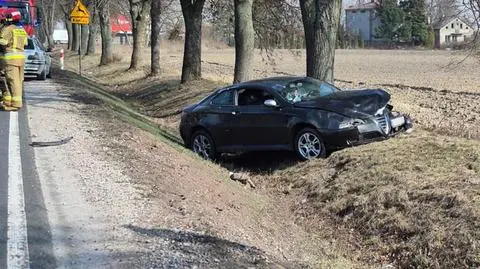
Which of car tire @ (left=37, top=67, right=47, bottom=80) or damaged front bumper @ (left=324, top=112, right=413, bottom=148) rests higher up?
car tire @ (left=37, top=67, right=47, bottom=80)

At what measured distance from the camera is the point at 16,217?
6301 millimetres

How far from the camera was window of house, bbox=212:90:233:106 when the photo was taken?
1310 centimetres

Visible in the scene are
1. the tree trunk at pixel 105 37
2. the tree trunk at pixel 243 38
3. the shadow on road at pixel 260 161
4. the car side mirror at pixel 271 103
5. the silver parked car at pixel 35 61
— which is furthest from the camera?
the tree trunk at pixel 105 37

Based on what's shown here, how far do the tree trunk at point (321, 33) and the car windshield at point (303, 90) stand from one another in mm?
1646

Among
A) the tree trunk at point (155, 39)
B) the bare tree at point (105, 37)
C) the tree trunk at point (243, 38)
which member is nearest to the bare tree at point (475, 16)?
the tree trunk at point (243, 38)

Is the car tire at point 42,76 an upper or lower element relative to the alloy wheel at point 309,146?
upper

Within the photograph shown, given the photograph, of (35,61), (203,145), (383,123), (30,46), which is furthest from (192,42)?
(383,123)

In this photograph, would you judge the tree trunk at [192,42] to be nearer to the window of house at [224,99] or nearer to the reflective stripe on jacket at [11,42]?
the window of house at [224,99]

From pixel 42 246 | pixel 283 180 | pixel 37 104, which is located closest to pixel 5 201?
pixel 42 246

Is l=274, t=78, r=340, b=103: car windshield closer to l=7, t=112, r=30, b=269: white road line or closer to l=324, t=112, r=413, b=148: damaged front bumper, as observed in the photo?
l=324, t=112, r=413, b=148: damaged front bumper

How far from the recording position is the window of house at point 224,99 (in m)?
13.1

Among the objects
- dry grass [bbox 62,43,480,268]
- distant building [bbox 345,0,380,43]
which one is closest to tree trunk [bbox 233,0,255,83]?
dry grass [bbox 62,43,480,268]

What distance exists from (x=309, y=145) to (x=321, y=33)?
354 centimetres

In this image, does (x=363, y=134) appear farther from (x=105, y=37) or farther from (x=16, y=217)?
(x=105, y=37)
